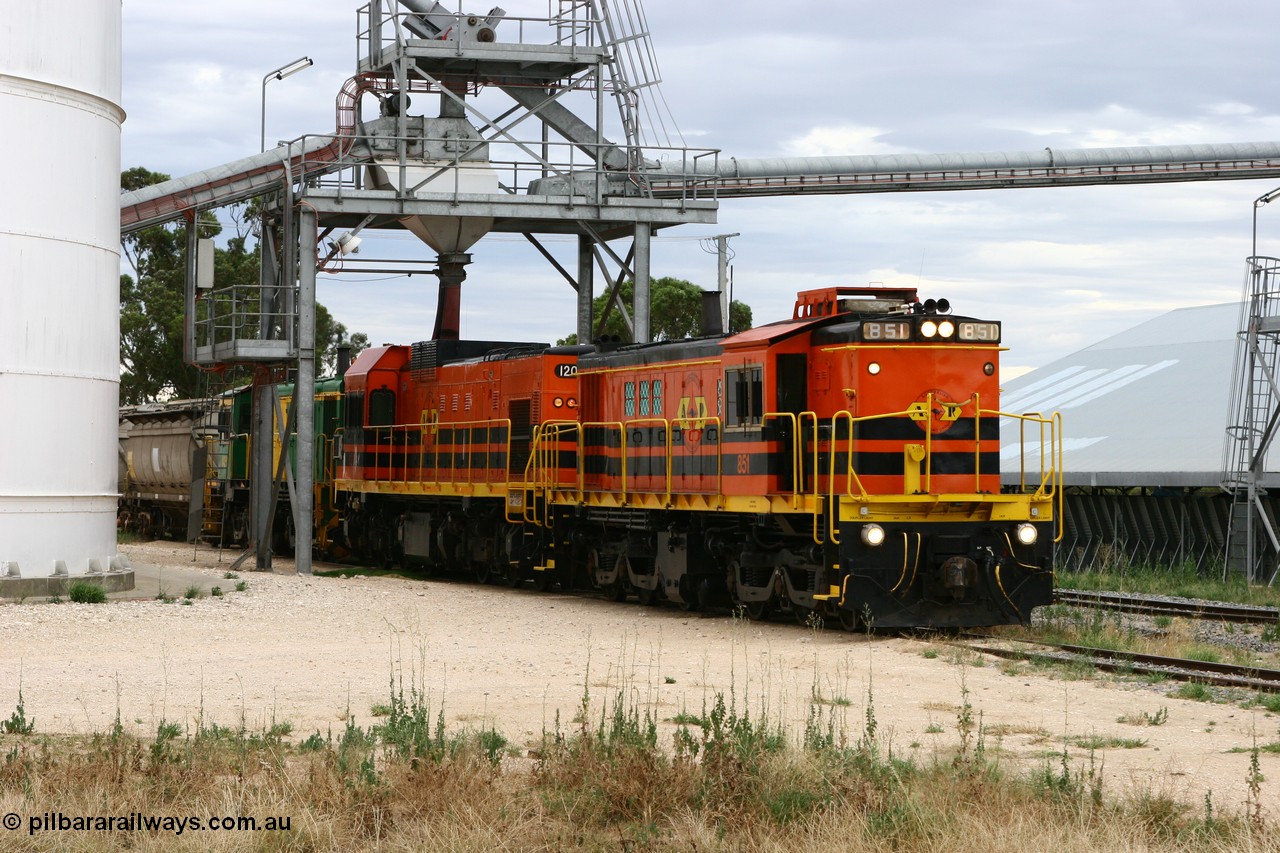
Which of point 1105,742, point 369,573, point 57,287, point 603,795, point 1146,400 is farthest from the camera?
point 1146,400

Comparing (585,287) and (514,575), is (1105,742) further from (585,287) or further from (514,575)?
(585,287)

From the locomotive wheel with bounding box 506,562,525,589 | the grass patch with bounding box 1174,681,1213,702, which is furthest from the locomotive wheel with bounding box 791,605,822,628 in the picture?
the locomotive wheel with bounding box 506,562,525,589

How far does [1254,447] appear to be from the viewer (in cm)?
2984

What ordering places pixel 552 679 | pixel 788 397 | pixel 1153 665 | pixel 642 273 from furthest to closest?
pixel 642 273, pixel 788 397, pixel 1153 665, pixel 552 679

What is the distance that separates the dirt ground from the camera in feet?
41.0

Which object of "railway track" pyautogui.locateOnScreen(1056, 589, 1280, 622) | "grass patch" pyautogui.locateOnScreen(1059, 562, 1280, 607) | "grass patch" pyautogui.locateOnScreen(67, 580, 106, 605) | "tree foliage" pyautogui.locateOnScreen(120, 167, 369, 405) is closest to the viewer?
"railway track" pyautogui.locateOnScreen(1056, 589, 1280, 622)

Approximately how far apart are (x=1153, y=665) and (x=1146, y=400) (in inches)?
974

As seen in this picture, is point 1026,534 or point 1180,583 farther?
point 1180,583

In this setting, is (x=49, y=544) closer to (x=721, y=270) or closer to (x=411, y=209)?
(x=411, y=209)

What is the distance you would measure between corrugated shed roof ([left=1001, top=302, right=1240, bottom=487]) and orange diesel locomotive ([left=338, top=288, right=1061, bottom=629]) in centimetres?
1260

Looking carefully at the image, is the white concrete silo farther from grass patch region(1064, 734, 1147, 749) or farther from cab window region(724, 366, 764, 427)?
grass patch region(1064, 734, 1147, 749)

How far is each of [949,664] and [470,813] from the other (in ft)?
28.9

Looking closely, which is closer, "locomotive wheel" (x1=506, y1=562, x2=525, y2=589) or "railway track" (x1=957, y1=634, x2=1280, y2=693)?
"railway track" (x1=957, y1=634, x2=1280, y2=693)

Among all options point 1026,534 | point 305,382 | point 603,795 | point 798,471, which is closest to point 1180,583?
point 1026,534
